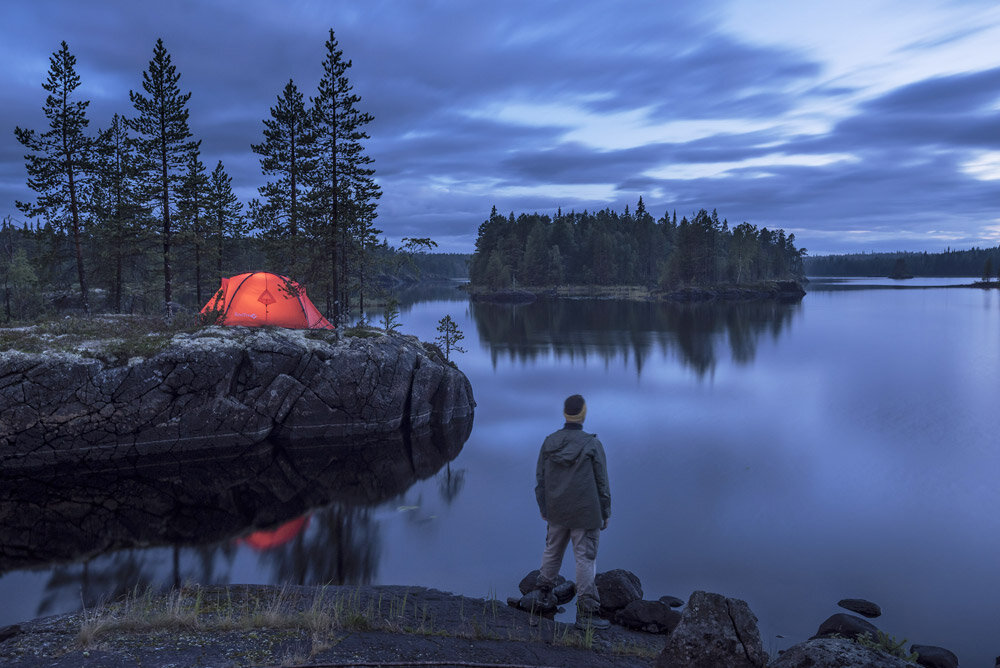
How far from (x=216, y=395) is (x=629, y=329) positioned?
44359 millimetres

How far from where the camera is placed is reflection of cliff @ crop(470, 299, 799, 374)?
142 feet

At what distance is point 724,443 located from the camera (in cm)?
2077

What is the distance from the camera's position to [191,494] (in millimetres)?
15016

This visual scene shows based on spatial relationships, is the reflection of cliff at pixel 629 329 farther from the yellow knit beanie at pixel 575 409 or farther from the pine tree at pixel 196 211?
the yellow knit beanie at pixel 575 409

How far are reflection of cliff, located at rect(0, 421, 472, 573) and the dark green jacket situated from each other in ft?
26.3

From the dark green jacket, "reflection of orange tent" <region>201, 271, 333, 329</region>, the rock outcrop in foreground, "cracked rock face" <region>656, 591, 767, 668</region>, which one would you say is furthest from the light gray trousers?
"reflection of orange tent" <region>201, 271, 333, 329</region>

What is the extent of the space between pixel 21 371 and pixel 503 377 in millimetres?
22112

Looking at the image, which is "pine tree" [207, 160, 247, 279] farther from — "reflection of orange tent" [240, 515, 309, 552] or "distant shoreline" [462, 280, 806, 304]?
"distant shoreline" [462, 280, 806, 304]

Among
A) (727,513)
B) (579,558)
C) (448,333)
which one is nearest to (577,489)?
(579,558)

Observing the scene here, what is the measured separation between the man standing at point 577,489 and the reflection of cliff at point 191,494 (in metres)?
7.76

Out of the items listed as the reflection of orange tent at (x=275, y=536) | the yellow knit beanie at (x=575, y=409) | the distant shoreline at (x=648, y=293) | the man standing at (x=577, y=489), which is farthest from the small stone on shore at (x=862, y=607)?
the distant shoreline at (x=648, y=293)

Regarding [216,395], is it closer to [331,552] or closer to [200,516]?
[200,516]

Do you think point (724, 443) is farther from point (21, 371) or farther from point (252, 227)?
point (252, 227)

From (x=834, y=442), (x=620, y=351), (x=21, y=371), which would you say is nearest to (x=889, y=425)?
(x=834, y=442)
